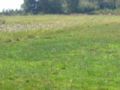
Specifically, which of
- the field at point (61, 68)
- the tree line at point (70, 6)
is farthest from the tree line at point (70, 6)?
the field at point (61, 68)

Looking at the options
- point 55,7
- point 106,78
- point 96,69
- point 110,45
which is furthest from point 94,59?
point 55,7

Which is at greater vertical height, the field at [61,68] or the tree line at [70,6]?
the field at [61,68]

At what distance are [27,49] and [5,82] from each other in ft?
39.5

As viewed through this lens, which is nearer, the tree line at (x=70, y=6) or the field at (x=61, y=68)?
the field at (x=61, y=68)

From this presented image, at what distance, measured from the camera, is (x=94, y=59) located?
22266 millimetres

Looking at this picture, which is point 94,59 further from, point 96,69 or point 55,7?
point 55,7

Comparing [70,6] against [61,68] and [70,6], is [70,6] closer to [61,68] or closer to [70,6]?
[70,6]

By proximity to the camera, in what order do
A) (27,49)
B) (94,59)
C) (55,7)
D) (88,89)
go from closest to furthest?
(88,89) < (94,59) < (27,49) < (55,7)

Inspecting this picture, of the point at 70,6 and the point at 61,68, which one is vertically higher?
the point at 61,68

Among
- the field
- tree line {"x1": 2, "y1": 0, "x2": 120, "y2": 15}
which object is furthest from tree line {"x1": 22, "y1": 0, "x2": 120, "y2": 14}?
the field

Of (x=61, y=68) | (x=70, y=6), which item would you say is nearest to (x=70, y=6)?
(x=70, y=6)

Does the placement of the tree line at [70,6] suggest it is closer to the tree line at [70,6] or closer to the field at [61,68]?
the tree line at [70,6]

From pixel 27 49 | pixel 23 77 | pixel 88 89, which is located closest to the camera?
pixel 88 89

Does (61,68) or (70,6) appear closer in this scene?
(61,68)
